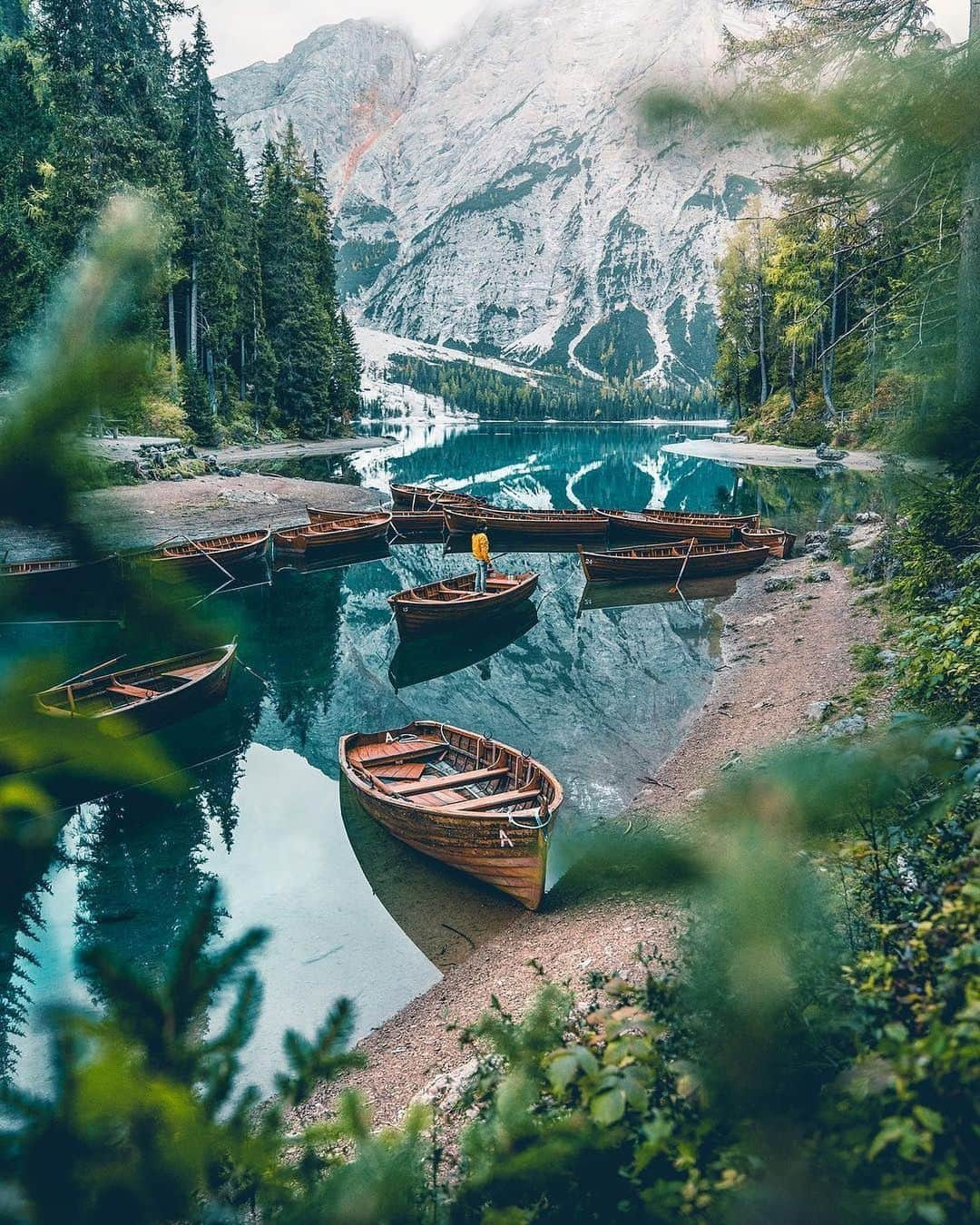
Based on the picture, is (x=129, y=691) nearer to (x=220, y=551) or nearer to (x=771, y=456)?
(x=220, y=551)

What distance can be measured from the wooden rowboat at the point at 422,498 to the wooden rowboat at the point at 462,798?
78.2 ft

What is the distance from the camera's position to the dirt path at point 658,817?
661 centimetres

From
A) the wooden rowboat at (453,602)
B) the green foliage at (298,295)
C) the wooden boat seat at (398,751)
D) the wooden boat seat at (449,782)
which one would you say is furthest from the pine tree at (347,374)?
the wooden boat seat at (449,782)

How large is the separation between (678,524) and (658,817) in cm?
2230

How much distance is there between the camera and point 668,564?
24953mm

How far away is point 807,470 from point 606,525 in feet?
66.6

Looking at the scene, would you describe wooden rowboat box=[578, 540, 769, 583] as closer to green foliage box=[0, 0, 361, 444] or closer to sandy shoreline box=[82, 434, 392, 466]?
green foliage box=[0, 0, 361, 444]

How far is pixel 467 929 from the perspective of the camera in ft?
28.2

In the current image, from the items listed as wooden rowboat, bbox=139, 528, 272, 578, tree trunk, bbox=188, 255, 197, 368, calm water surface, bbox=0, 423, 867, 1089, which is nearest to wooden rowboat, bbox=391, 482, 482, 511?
calm water surface, bbox=0, 423, 867, 1089

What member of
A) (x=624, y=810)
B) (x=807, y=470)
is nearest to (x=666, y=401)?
(x=807, y=470)

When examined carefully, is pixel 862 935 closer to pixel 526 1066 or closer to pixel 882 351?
pixel 526 1066

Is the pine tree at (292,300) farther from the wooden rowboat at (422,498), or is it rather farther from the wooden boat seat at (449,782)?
the wooden boat seat at (449,782)

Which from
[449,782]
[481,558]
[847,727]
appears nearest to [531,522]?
[481,558]

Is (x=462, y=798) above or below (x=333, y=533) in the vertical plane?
below
